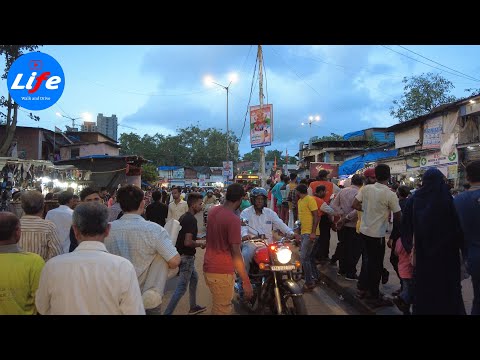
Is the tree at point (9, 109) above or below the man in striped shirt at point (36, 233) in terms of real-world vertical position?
above

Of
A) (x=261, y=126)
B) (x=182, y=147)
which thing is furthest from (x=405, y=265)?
(x=182, y=147)

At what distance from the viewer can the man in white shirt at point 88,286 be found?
2361 millimetres

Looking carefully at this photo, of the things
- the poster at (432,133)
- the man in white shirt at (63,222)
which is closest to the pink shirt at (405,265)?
the man in white shirt at (63,222)

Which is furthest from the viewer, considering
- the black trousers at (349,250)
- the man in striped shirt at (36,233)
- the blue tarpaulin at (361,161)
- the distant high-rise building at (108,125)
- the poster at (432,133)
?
the distant high-rise building at (108,125)

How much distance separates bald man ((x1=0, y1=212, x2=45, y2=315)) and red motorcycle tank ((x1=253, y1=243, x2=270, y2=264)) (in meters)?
2.96

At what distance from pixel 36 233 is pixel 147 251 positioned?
5.03ft

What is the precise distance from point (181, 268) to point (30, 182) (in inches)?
412

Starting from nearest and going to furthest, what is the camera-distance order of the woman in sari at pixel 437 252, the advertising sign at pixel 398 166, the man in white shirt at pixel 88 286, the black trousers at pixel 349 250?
1. the man in white shirt at pixel 88 286
2. the woman in sari at pixel 437 252
3. the black trousers at pixel 349 250
4. the advertising sign at pixel 398 166

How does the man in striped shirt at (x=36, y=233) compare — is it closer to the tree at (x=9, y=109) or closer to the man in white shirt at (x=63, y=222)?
the man in white shirt at (x=63, y=222)

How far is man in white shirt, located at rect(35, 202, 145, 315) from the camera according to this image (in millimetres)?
2361

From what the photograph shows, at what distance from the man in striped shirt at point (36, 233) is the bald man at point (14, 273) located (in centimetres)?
129

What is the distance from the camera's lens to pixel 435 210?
12.8ft

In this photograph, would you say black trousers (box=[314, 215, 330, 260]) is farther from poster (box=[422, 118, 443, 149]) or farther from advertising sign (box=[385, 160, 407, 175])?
advertising sign (box=[385, 160, 407, 175])
